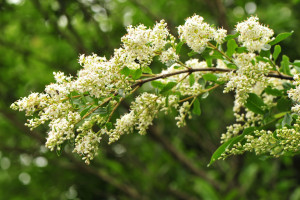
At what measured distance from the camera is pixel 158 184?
6.47 meters

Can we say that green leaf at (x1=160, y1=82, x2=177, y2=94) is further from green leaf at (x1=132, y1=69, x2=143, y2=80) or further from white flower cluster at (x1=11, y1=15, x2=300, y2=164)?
green leaf at (x1=132, y1=69, x2=143, y2=80)

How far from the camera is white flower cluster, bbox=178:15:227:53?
1.86 m

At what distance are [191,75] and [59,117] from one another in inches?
32.1

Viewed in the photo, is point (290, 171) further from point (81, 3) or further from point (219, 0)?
point (81, 3)

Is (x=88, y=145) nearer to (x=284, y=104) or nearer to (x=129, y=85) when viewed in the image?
(x=129, y=85)

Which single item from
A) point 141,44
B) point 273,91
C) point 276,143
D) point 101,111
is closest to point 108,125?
point 101,111

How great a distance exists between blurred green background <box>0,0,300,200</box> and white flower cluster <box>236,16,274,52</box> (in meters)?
3.52

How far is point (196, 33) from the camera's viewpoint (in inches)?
74.1

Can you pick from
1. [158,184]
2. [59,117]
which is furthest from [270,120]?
[158,184]

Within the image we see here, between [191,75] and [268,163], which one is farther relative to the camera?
[268,163]

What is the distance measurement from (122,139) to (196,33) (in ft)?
17.5

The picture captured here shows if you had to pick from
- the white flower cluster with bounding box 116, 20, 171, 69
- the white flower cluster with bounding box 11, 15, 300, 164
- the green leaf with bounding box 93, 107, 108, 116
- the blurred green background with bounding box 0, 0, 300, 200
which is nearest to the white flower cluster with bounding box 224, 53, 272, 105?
the white flower cluster with bounding box 11, 15, 300, 164

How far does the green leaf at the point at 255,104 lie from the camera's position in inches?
83.4

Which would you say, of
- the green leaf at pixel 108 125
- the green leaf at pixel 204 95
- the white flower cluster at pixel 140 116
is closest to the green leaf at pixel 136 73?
the white flower cluster at pixel 140 116
